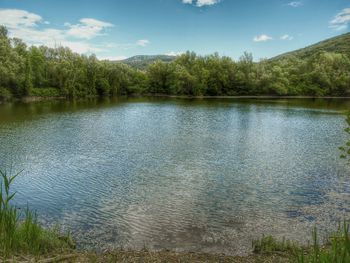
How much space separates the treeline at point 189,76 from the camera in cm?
9569

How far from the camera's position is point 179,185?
A: 16797 millimetres

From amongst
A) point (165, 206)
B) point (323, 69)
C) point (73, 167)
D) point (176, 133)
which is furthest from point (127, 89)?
point (165, 206)

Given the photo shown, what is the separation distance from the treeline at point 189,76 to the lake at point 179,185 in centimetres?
6799

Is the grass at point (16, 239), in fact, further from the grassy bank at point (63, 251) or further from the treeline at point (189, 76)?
the treeline at point (189, 76)

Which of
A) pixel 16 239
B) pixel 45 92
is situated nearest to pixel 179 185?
pixel 16 239

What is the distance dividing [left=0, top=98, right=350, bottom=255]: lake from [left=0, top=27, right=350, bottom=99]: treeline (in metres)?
68.0

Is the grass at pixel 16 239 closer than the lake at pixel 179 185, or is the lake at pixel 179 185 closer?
the grass at pixel 16 239

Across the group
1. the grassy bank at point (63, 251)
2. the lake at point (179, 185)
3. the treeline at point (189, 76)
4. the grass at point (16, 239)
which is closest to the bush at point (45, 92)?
the treeline at point (189, 76)

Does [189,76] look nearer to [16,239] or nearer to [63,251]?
[63,251]

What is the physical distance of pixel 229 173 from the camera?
1923 cm

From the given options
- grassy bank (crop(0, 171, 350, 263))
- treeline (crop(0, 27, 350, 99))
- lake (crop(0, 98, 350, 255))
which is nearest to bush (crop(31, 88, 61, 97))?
treeline (crop(0, 27, 350, 99))

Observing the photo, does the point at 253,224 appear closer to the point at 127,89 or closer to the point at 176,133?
the point at 176,133

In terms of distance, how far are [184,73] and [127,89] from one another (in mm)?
23801

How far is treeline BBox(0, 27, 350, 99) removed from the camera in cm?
9569
